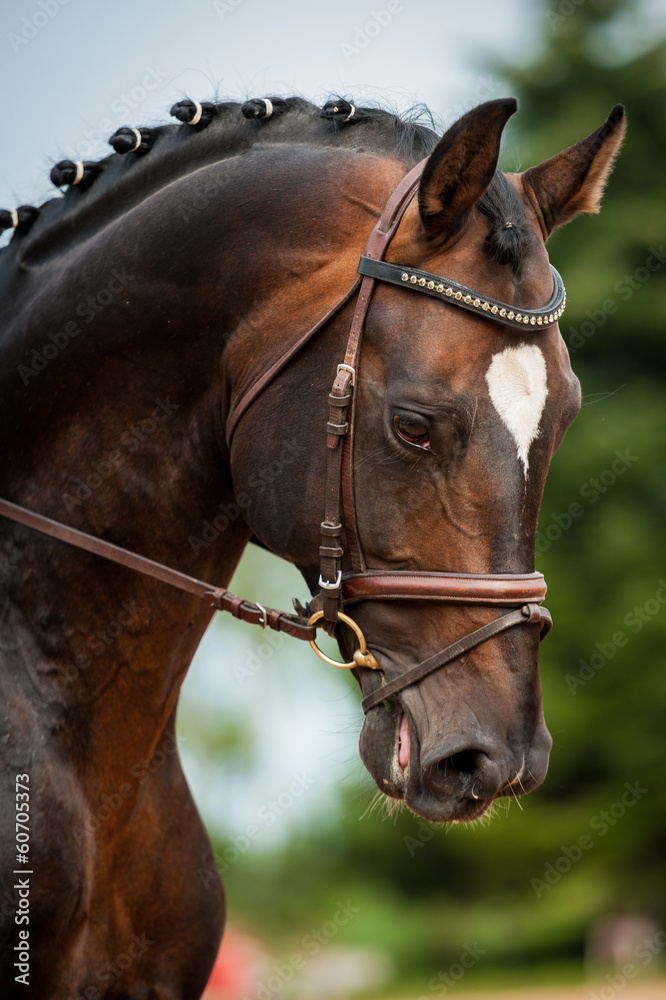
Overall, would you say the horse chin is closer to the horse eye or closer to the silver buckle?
the horse eye

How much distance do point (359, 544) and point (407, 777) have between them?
25.4 inches

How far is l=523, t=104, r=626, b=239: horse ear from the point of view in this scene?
9.66ft

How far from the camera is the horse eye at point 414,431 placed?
2568 millimetres

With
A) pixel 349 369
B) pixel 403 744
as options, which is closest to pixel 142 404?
pixel 349 369

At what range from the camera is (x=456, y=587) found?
2529 millimetres

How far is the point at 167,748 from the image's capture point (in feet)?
11.0

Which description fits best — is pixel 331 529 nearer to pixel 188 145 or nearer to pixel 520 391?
pixel 520 391

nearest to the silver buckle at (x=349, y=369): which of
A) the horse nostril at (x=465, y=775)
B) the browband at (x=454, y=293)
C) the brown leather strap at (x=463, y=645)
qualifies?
the browband at (x=454, y=293)

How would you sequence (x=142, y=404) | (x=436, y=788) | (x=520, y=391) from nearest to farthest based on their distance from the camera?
1. (x=436, y=788)
2. (x=520, y=391)
3. (x=142, y=404)

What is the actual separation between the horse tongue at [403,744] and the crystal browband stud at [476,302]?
3.77 ft

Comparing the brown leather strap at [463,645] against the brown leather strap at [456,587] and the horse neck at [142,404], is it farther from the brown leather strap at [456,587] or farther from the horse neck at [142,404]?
the horse neck at [142,404]

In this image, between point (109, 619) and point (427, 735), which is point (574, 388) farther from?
point (109, 619)

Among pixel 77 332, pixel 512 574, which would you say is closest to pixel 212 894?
pixel 512 574

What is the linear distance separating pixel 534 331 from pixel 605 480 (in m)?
9.49
